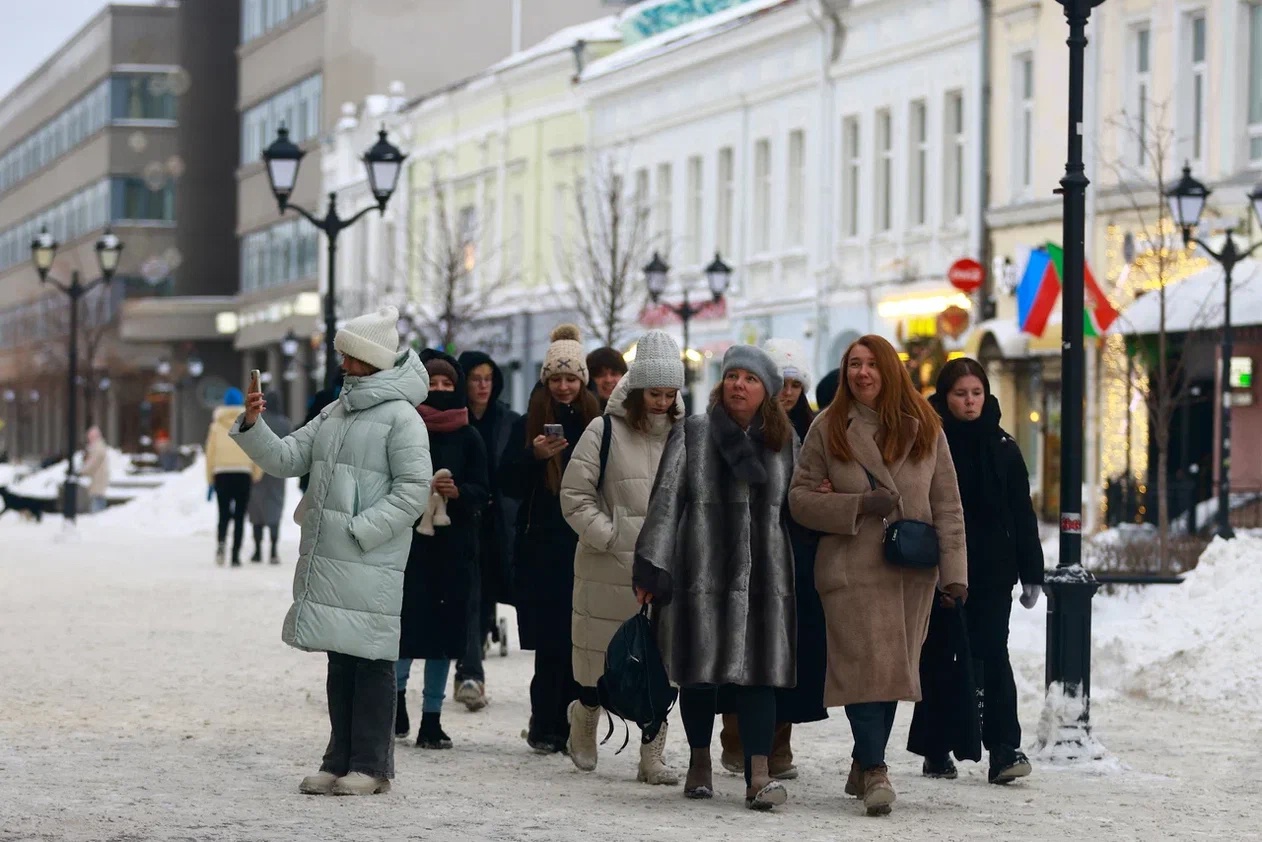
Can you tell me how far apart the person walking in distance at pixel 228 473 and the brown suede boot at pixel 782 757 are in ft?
52.5

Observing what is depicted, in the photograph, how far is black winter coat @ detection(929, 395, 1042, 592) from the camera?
36.6 ft

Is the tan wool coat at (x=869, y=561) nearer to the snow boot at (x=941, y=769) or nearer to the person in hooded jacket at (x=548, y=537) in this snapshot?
the snow boot at (x=941, y=769)

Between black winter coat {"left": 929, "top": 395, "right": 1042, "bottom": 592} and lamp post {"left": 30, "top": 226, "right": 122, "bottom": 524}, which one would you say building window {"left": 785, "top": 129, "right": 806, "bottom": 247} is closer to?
lamp post {"left": 30, "top": 226, "right": 122, "bottom": 524}

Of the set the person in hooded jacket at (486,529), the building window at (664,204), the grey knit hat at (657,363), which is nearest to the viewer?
the grey knit hat at (657,363)

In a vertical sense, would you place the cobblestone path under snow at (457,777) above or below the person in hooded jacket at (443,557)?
below

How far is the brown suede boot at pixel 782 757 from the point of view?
11.4 metres

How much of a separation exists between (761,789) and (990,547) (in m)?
1.58

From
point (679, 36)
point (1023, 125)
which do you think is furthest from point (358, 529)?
point (679, 36)

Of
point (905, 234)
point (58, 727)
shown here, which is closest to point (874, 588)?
point (58, 727)

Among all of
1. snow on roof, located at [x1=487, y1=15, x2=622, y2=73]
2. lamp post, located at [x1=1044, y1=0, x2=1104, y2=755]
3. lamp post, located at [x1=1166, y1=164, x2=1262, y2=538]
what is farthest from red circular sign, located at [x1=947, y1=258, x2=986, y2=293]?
lamp post, located at [x1=1044, y1=0, x2=1104, y2=755]

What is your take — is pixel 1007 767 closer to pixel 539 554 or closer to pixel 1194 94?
pixel 539 554

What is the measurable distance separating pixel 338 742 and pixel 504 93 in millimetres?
45235

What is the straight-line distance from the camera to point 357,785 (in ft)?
34.2

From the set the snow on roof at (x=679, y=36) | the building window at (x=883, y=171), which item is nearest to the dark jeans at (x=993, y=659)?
the building window at (x=883, y=171)
